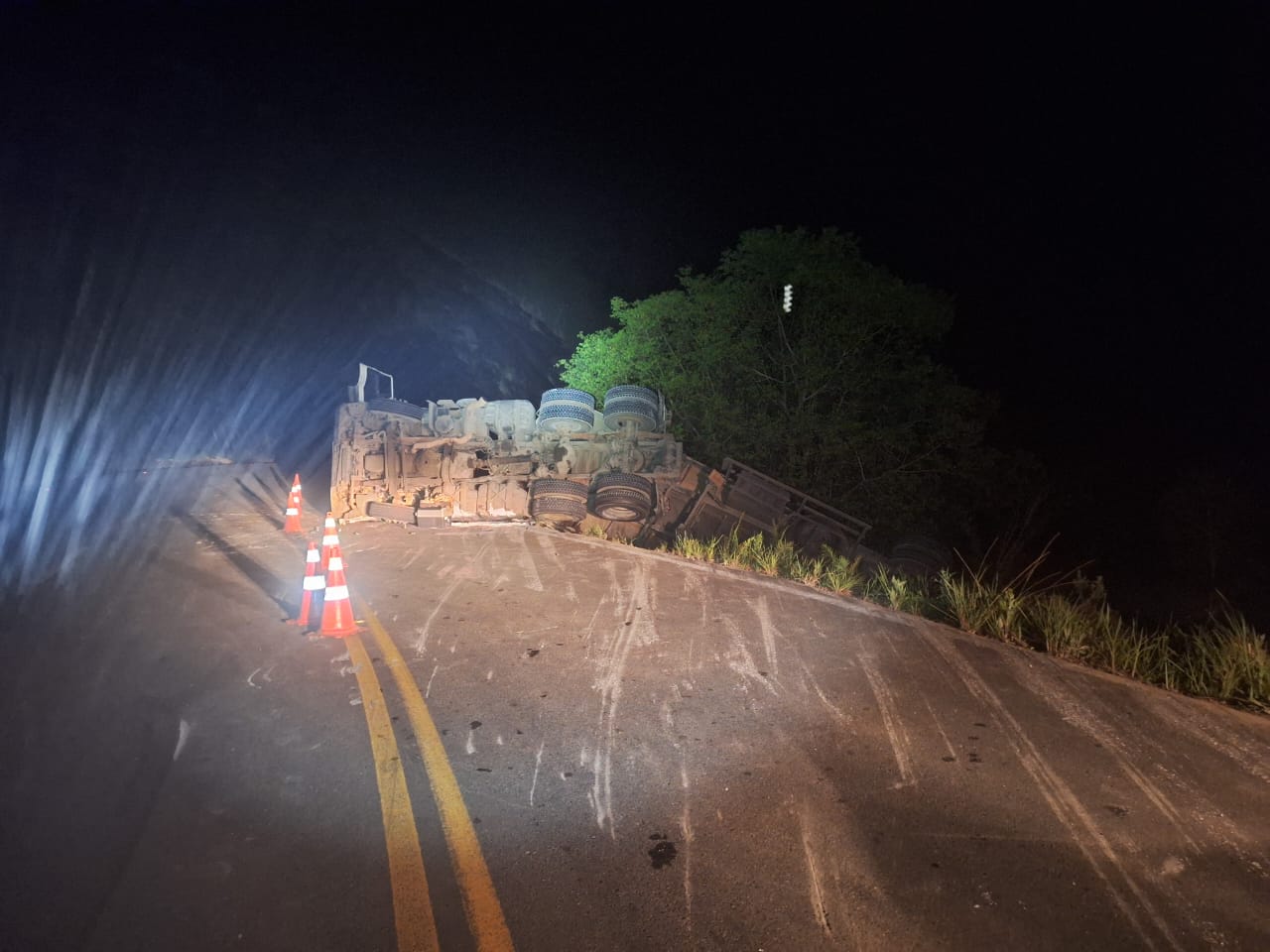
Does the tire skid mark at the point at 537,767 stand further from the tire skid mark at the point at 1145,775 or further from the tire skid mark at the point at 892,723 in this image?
the tire skid mark at the point at 1145,775

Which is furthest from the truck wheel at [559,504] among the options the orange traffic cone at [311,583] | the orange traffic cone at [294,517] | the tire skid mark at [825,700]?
the tire skid mark at [825,700]

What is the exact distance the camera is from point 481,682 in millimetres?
5094

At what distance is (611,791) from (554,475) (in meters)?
10.0

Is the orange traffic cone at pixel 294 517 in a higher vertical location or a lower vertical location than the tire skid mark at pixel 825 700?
higher

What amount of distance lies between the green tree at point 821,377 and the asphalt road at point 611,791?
39.5 ft

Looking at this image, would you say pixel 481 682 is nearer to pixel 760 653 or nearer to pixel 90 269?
pixel 760 653

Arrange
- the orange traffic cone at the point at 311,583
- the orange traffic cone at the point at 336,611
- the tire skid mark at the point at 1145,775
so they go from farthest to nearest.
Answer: the orange traffic cone at the point at 311,583, the orange traffic cone at the point at 336,611, the tire skid mark at the point at 1145,775

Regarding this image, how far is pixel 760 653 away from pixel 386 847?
3430mm

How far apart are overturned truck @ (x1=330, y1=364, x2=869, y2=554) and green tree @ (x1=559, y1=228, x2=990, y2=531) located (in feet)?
12.5

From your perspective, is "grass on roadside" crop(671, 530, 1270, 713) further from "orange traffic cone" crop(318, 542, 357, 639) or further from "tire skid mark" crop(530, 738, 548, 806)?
"orange traffic cone" crop(318, 542, 357, 639)

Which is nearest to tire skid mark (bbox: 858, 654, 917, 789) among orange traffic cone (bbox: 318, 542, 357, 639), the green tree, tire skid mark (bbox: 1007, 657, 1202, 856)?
tire skid mark (bbox: 1007, 657, 1202, 856)

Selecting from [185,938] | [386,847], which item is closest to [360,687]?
[386,847]

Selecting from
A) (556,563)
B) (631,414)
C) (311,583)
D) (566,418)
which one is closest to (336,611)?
(311,583)

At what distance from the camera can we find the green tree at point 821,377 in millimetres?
17609
